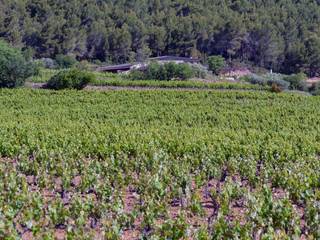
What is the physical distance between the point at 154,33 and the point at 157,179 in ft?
233

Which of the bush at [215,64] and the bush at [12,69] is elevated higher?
the bush at [12,69]

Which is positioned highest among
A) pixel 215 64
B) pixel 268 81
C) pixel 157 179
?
pixel 215 64

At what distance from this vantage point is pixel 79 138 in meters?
21.1

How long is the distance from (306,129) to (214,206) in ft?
55.7

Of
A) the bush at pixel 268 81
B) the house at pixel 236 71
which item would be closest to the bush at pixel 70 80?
the bush at pixel 268 81

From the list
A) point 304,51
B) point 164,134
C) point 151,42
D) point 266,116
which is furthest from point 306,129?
point 151,42

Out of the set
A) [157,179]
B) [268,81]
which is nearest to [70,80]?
[268,81]

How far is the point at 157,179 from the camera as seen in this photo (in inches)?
547

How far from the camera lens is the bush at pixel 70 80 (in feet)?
140

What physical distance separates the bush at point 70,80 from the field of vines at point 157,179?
1042 centimetres

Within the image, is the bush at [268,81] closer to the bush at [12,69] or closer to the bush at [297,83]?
the bush at [297,83]

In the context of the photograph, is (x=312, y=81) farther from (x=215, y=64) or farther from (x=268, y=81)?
(x=268, y=81)

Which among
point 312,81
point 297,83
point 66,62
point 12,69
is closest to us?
point 12,69

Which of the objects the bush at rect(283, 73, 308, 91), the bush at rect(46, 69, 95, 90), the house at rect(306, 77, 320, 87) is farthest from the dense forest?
the bush at rect(46, 69, 95, 90)
